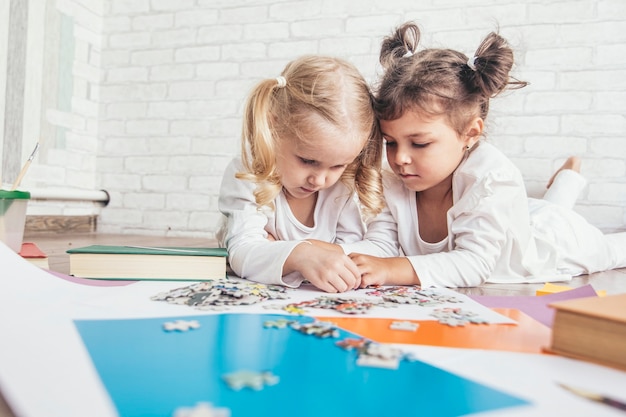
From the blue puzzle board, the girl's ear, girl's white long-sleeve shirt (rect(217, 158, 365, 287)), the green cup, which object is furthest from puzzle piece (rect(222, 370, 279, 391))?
the girl's ear

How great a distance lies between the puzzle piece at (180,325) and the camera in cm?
66

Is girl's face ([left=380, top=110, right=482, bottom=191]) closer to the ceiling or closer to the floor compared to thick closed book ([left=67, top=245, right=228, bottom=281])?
closer to the ceiling

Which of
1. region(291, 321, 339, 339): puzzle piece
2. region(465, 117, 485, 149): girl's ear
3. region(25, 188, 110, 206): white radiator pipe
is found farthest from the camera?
region(25, 188, 110, 206): white radiator pipe

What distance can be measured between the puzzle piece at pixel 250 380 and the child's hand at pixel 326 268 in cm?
54

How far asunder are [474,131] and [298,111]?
465mm

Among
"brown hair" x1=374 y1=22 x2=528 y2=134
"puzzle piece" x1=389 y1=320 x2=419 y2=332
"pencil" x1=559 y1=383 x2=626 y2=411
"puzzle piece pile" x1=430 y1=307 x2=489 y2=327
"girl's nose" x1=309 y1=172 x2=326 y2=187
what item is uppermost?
"brown hair" x1=374 y1=22 x2=528 y2=134

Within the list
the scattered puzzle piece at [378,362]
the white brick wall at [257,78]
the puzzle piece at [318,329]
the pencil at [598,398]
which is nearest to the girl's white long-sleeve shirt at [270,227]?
the puzzle piece at [318,329]

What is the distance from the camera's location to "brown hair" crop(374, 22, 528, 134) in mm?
1289

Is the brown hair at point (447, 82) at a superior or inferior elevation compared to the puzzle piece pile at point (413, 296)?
superior

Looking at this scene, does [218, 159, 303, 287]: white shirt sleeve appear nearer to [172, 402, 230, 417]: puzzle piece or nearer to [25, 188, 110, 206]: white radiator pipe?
[172, 402, 230, 417]: puzzle piece

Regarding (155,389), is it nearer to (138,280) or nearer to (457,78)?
(138,280)

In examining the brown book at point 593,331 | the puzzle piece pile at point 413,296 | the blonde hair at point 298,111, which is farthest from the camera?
the blonde hair at point 298,111

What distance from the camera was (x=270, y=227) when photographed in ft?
4.77

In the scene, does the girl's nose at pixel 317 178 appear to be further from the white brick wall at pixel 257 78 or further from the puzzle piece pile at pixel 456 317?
the white brick wall at pixel 257 78
